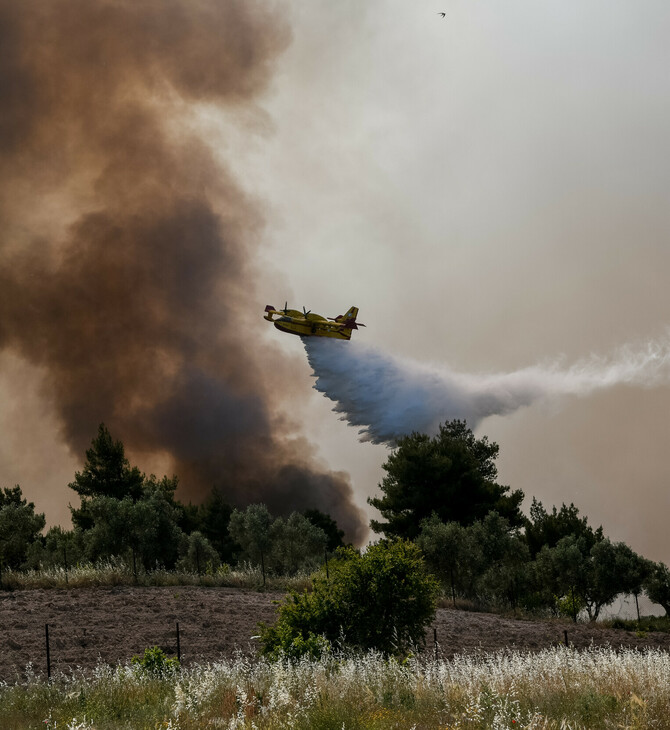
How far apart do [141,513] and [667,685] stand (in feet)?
107

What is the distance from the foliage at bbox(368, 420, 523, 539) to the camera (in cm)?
5869

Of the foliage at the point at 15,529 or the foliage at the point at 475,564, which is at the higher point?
the foliage at the point at 15,529

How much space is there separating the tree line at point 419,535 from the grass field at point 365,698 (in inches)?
950

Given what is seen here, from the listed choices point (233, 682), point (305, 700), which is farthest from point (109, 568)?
point (305, 700)

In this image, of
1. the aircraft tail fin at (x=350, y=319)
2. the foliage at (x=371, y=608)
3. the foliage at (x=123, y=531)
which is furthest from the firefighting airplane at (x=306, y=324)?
the foliage at (x=371, y=608)

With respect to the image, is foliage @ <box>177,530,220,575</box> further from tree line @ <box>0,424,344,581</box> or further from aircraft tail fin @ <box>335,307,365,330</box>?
Result: aircraft tail fin @ <box>335,307,365,330</box>

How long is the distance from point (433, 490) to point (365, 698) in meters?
46.6

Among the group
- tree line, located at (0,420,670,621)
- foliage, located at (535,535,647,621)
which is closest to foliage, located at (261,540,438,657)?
tree line, located at (0,420,670,621)

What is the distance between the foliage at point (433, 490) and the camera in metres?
58.7

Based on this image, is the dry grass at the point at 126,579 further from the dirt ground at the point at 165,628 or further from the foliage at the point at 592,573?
the foliage at the point at 592,573

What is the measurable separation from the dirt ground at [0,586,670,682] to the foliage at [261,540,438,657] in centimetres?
402

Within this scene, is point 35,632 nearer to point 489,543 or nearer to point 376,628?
point 376,628

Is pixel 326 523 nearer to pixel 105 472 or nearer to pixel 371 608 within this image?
pixel 105 472

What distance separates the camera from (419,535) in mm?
50062
